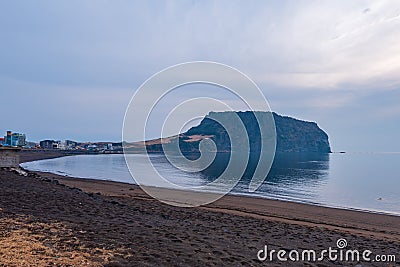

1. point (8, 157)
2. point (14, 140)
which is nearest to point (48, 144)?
point (14, 140)

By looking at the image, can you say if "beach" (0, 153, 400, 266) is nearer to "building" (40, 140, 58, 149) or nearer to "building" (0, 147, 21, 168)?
"building" (0, 147, 21, 168)

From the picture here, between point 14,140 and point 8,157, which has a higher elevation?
point 14,140

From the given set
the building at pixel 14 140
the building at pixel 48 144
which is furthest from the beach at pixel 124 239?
the building at pixel 48 144

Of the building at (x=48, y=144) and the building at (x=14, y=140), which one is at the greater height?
the building at (x=48, y=144)

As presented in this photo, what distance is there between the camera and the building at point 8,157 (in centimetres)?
2588

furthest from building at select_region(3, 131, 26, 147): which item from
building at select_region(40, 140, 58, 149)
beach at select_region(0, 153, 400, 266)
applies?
building at select_region(40, 140, 58, 149)

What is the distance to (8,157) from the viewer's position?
86.6 feet

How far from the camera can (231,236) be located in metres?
11.0

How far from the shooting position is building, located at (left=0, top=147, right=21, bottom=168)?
25.9m

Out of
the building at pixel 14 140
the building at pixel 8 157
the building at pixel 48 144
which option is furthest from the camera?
the building at pixel 48 144

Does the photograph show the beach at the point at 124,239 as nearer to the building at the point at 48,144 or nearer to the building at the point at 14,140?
the building at the point at 14,140

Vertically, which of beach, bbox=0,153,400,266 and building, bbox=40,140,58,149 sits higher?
building, bbox=40,140,58,149

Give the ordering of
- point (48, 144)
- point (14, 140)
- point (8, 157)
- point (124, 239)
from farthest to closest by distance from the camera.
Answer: point (48, 144) < point (14, 140) < point (8, 157) < point (124, 239)

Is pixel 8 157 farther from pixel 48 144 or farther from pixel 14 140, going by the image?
pixel 48 144
